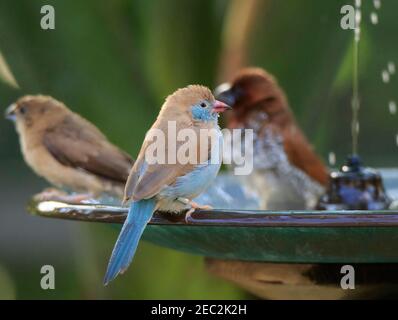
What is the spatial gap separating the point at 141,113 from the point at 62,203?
1734mm

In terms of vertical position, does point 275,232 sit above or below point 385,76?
below

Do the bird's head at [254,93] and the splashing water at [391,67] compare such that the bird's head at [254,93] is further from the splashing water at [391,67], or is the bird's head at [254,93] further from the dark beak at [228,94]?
the splashing water at [391,67]

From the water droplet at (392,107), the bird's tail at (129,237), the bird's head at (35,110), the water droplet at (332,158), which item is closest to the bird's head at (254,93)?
the water droplet at (332,158)

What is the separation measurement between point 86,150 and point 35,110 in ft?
2.23

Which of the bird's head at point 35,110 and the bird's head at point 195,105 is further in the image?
the bird's head at point 35,110

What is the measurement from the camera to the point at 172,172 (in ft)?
10.0

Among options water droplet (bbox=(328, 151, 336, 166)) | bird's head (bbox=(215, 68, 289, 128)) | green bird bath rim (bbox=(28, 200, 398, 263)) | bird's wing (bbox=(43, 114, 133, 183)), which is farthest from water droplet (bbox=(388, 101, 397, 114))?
green bird bath rim (bbox=(28, 200, 398, 263))

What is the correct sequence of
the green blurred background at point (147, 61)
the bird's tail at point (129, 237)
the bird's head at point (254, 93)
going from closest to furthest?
1. the bird's tail at point (129, 237)
2. the green blurred background at point (147, 61)
3. the bird's head at point (254, 93)

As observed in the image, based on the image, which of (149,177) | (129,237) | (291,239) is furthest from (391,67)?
(129,237)

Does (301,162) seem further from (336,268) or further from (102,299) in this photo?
(336,268)

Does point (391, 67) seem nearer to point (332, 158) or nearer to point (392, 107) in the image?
point (392, 107)

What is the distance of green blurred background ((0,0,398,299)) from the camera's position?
4.98 meters

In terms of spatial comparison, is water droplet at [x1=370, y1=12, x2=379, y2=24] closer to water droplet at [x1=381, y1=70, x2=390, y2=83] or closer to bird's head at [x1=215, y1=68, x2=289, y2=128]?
water droplet at [x1=381, y1=70, x2=390, y2=83]

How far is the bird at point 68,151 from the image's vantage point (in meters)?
4.11
